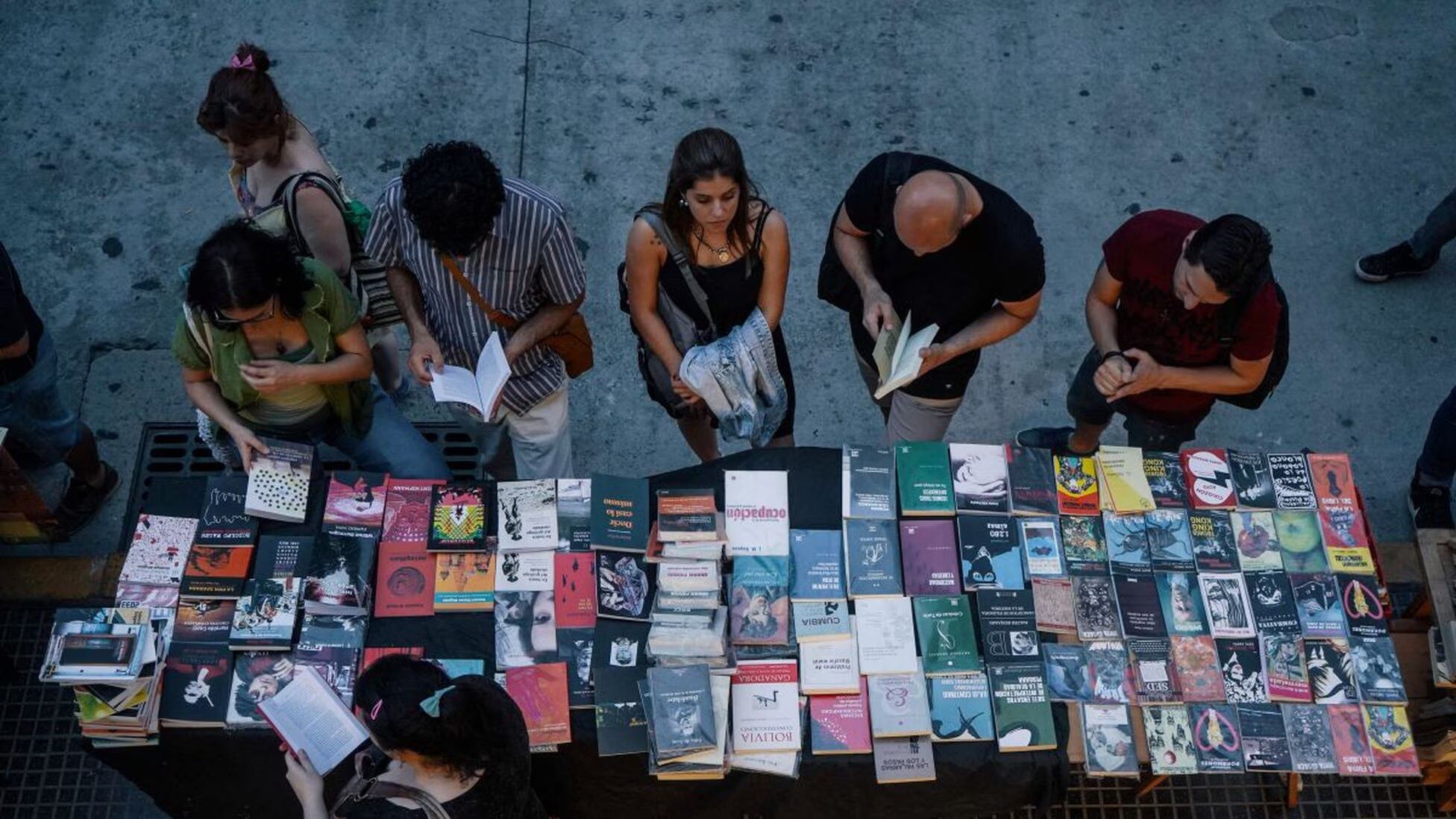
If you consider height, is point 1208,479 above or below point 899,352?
below

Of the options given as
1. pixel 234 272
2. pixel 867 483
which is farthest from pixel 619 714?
pixel 234 272

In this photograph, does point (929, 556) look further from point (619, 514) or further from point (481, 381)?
point (481, 381)

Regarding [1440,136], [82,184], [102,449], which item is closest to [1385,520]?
[1440,136]

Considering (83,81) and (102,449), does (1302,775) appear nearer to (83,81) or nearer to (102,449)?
(102,449)

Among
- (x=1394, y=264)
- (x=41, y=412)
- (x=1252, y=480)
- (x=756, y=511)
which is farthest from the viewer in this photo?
(x=1394, y=264)

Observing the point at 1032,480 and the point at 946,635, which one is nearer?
the point at 946,635

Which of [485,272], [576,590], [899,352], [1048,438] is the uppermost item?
[485,272]

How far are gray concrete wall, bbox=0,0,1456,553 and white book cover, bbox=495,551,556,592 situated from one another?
1.32 m

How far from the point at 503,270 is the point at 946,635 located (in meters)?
1.60

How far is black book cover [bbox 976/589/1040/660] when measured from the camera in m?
3.02

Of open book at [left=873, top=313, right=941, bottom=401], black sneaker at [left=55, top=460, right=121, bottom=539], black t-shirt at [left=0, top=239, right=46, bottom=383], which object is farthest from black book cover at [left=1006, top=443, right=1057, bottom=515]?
black sneaker at [left=55, top=460, right=121, bottom=539]

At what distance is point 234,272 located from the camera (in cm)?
293

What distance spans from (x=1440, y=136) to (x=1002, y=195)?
10.3ft

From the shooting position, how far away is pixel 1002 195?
3244 mm
